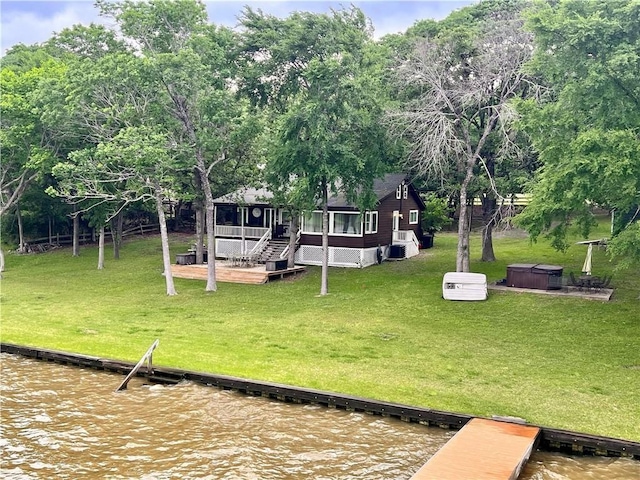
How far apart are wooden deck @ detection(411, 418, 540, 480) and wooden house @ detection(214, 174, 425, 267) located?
56.6 ft

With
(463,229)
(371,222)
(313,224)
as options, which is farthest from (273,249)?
(463,229)

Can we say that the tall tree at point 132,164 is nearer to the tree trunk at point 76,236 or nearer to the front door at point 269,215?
the front door at point 269,215

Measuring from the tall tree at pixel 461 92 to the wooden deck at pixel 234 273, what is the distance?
7.85 meters

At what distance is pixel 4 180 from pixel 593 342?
29386mm

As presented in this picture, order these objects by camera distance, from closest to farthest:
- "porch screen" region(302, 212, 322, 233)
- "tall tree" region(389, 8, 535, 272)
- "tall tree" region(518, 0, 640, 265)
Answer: "tall tree" region(518, 0, 640, 265)
"tall tree" region(389, 8, 535, 272)
"porch screen" region(302, 212, 322, 233)

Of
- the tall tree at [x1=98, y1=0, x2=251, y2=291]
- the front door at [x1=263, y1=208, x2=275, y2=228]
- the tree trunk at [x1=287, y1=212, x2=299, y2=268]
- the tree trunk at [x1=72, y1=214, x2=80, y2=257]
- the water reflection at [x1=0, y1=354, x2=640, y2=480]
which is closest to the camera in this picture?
the water reflection at [x1=0, y1=354, x2=640, y2=480]

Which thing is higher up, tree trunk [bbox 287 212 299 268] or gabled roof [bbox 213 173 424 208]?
gabled roof [bbox 213 173 424 208]

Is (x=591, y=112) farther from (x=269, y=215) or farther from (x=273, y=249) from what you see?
(x=269, y=215)

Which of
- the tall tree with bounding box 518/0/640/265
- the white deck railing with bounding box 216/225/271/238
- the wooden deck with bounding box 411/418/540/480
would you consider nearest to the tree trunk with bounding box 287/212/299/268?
the white deck railing with bounding box 216/225/271/238

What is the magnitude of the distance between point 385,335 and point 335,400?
5912 mm

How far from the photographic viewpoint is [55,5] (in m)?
22.7

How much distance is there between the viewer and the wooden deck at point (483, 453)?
857 centimetres

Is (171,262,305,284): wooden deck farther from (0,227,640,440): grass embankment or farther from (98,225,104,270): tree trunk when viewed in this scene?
(98,225,104,270): tree trunk

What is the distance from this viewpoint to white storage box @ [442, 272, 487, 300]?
2097 centimetres
